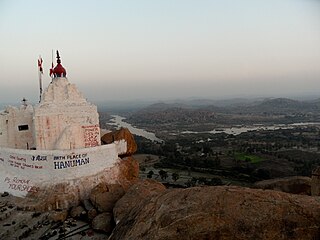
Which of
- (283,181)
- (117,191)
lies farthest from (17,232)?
(283,181)

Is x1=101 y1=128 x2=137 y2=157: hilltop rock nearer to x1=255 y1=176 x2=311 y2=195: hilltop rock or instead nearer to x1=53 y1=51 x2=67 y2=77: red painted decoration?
x1=53 y1=51 x2=67 y2=77: red painted decoration

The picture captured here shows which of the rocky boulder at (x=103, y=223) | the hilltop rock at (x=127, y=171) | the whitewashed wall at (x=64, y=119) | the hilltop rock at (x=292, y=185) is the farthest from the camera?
the hilltop rock at (x=127, y=171)

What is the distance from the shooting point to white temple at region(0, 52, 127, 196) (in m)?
16.0

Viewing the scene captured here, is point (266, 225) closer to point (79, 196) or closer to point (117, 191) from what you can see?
point (117, 191)

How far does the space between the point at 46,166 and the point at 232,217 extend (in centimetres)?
1098

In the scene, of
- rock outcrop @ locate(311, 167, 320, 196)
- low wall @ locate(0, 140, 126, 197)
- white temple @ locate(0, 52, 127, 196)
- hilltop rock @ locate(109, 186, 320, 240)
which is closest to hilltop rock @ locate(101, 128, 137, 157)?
white temple @ locate(0, 52, 127, 196)

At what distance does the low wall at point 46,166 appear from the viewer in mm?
15953

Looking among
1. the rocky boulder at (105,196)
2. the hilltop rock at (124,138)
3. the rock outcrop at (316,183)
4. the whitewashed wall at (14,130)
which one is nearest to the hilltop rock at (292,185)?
the rock outcrop at (316,183)

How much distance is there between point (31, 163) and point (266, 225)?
480 inches

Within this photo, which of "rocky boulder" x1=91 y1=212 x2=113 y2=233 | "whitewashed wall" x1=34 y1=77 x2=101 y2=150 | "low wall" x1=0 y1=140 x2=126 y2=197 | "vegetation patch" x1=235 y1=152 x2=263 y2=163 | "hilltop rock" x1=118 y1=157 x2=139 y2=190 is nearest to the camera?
"rocky boulder" x1=91 y1=212 x2=113 y2=233

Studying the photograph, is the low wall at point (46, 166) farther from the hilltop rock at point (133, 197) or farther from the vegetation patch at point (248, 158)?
the vegetation patch at point (248, 158)

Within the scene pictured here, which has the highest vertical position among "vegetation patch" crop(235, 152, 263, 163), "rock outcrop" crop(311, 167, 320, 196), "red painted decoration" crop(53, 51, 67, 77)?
"red painted decoration" crop(53, 51, 67, 77)

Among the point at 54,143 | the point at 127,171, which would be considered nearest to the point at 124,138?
the point at 127,171

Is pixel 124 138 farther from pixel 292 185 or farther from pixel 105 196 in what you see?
pixel 292 185
